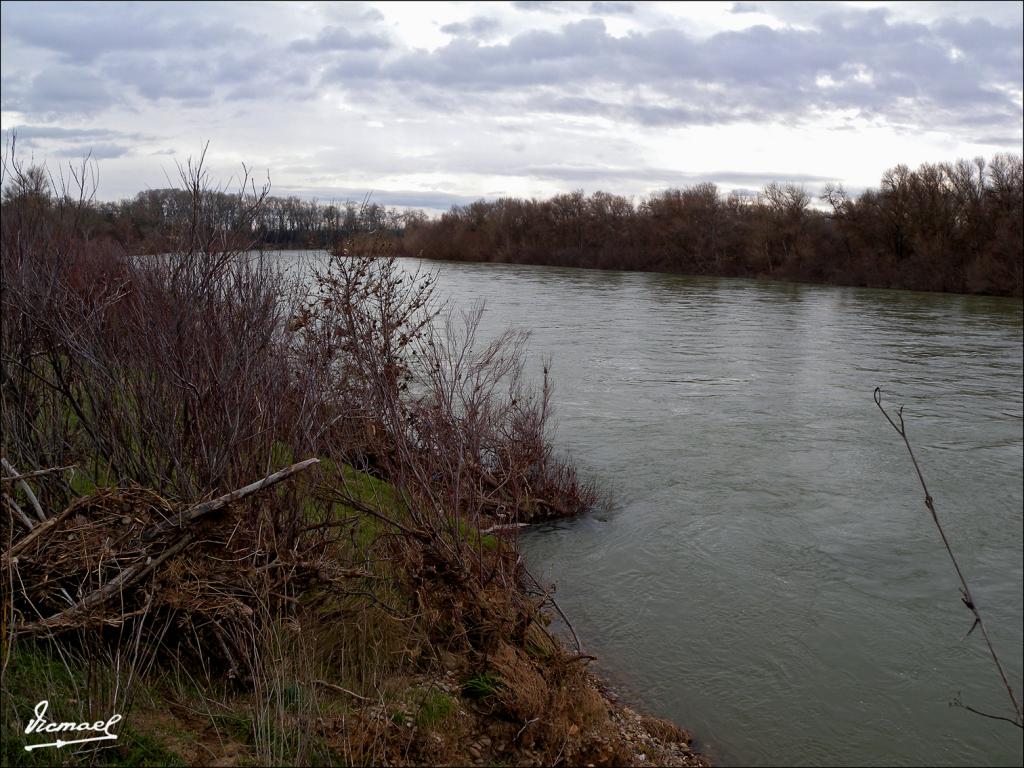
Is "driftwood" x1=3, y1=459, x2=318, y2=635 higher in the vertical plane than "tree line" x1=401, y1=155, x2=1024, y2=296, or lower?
lower

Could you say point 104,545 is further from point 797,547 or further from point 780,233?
point 780,233

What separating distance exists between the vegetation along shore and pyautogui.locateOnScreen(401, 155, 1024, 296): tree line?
30.7 meters

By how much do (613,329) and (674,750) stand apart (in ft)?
68.2

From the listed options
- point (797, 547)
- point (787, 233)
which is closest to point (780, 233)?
point (787, 233)

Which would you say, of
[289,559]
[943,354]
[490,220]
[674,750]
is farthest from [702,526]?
[490,220]

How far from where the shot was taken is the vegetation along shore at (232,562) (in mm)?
4055

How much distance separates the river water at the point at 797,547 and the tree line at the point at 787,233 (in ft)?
71.3

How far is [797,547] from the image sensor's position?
10055 millimetres

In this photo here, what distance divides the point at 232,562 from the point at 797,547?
7312 mm

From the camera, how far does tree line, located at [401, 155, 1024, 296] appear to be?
135 feet

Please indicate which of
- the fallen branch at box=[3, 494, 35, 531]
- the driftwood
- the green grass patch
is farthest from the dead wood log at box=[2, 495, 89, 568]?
the green grass patch

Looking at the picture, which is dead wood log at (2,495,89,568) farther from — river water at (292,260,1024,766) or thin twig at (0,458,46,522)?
river water at (292,260,1024,766)

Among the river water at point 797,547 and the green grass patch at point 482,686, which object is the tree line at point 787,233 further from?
the green grass patch at point 482,686

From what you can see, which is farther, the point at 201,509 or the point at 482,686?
the point at 482,686
